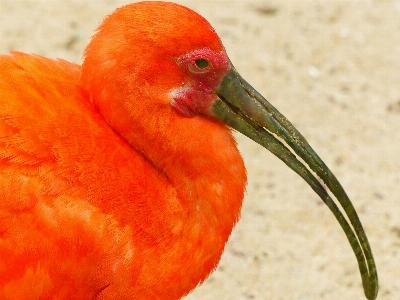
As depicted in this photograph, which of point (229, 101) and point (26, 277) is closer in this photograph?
point (26, 277)

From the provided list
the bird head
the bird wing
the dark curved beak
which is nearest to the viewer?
the bird wing

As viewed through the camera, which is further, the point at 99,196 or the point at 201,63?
the point at 201,63

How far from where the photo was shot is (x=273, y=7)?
26.5 ft

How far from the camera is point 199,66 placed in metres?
3.73

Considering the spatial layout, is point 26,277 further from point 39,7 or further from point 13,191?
point 39,7

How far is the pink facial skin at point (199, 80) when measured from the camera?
369 centimetres

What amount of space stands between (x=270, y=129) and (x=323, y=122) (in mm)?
2876

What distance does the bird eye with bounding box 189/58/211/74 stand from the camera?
370 centimetres

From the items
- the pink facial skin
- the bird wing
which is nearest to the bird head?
the pink facial skin

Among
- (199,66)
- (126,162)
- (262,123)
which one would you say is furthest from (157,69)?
(262,123)

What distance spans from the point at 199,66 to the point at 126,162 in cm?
55

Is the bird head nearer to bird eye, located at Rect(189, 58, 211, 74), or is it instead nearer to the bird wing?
bird eye, located at Rect(189, 58, 211, 74)

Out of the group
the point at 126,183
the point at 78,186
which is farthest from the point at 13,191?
the point at 126,183

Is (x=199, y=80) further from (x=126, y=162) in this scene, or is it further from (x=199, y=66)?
(x=126, y=162)
